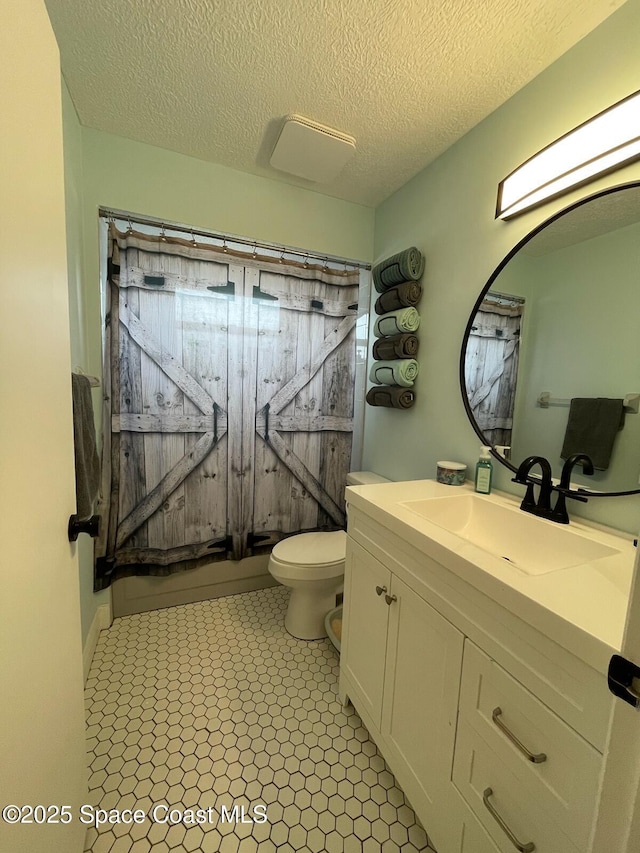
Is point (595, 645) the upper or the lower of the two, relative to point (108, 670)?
upper

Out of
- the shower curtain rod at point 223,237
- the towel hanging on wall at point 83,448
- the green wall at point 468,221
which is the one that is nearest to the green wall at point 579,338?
the green wall at point 468,221

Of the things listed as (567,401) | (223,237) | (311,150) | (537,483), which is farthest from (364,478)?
(311,150)

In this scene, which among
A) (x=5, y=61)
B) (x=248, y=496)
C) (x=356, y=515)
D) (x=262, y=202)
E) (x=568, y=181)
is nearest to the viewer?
(x=5, y=61)

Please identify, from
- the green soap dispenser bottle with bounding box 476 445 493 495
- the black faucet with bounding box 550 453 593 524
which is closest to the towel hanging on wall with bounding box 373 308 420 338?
the green soap dispenser bottle with bounding box 476 445 493 495

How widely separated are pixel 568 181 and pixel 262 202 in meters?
1.49

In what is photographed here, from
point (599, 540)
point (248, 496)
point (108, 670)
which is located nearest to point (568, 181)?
point (599, 540)

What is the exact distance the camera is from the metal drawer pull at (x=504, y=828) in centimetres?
67

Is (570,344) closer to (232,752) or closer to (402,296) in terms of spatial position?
(402,296)

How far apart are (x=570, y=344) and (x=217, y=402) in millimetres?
1692

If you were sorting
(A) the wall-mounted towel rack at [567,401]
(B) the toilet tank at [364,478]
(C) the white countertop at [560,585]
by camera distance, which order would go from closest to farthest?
(C) the white countertop at [560,585] → (A) the wall-mounted towel rack at [567,401] → (B) the toilet tank at [364,478]

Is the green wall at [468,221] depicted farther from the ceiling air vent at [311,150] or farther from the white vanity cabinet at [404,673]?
the white vanity cabinet at [404,673]

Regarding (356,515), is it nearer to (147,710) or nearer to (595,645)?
(595,645)

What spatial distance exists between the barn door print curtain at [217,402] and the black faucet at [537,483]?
1229 millimetres

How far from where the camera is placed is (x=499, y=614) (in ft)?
2.41
